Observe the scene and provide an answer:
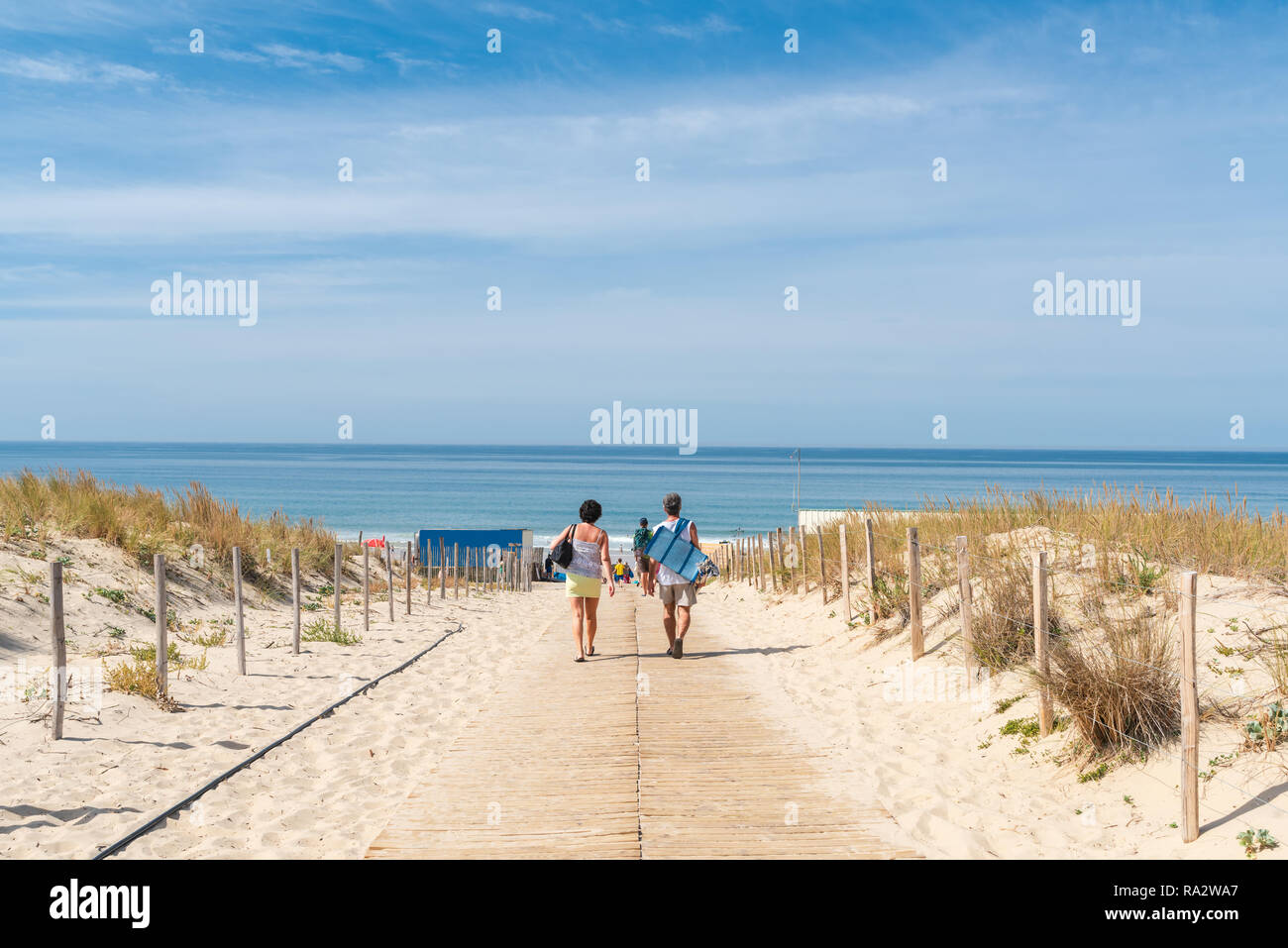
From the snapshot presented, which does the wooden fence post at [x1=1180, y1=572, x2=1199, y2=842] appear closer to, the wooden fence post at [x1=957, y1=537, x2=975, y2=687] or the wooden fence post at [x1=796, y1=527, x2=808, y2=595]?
the wooden fence post at [x1=957, y1=537, x2=975, y2=687]

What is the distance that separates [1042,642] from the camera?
6758 millimetres

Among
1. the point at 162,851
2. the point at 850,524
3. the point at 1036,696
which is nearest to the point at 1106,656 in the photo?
the point at 1036,696

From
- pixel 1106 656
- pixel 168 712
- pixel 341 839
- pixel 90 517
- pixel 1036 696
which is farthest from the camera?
pixel 90 517

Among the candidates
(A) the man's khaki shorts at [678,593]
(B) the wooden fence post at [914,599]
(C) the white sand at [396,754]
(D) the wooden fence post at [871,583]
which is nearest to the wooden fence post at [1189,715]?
(C) the white sand at [396,754]

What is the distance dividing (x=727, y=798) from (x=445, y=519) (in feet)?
240

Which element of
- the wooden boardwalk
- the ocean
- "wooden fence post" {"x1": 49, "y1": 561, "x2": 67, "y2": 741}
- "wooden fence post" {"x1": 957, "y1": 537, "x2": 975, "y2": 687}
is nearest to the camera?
the wooden boardwalk

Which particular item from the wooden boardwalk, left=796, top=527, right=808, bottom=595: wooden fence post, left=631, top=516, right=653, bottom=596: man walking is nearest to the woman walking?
the wooden boardwalk

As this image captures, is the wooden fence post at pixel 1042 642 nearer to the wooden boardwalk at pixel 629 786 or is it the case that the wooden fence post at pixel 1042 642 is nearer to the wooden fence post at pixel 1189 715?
the wooden boardwalk at pixel 629 786

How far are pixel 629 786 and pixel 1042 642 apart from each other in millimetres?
3081

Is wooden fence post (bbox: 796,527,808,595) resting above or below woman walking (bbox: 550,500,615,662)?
below

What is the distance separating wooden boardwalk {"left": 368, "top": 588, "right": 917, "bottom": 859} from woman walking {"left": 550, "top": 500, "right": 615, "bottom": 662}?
136cm

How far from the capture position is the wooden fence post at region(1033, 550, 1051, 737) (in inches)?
265

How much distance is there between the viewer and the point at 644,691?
30.1 feet
